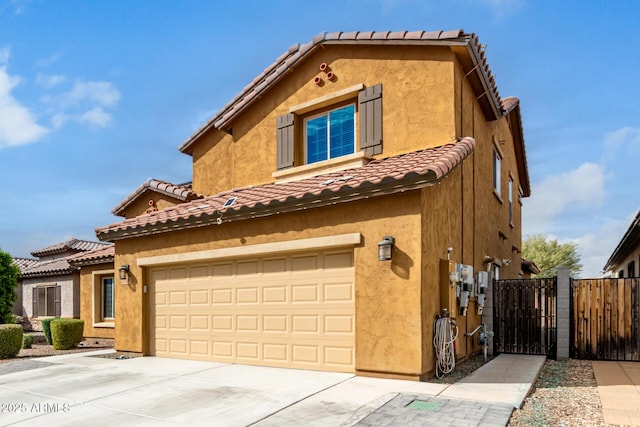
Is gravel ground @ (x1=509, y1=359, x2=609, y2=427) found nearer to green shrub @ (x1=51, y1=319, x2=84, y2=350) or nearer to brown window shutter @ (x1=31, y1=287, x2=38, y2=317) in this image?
green shrub @ (x1=51, y1=319, x2=84, y2=350)

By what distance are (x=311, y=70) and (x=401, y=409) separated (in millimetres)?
9289

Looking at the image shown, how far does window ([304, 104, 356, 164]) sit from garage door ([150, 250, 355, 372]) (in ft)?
11.8

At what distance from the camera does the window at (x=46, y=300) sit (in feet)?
71.2

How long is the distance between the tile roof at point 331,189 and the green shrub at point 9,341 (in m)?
4.39

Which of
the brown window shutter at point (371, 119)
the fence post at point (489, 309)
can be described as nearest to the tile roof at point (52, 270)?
the brown window shutter at point (371, 119)

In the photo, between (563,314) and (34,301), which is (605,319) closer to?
(563,314)

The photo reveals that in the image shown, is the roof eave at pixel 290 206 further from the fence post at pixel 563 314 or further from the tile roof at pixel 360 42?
the fence post at pixel 563 314

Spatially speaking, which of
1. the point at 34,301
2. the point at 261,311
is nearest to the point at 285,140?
the point at 261,311

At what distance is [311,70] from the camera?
12.8 metres

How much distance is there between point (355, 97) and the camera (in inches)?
468

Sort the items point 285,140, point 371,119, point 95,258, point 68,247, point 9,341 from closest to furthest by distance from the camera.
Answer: point 371,119
point 285,140
point 9,341
point 95,258
point 68,247

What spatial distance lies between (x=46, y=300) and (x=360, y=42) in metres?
19.6

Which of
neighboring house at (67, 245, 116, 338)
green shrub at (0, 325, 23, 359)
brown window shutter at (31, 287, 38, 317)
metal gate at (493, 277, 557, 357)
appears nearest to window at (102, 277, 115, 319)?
neighboring house at (67, 245, 116, 338)

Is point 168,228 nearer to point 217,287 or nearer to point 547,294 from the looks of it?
point 217,287
